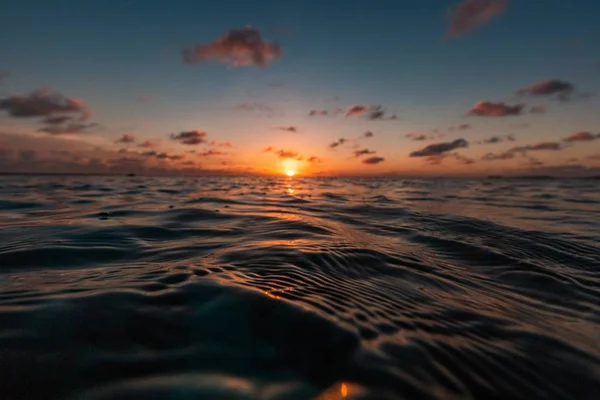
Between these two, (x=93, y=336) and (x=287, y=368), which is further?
(x=93, y=336)

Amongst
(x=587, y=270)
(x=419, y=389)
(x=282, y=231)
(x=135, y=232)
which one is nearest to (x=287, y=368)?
(x=419, y=389)

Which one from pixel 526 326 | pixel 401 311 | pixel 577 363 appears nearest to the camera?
pixel 577 363

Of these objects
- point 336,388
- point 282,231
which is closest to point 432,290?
point 336,388

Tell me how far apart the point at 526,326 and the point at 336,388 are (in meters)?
2.01

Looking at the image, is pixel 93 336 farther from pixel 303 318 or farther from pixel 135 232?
pixel 135 232

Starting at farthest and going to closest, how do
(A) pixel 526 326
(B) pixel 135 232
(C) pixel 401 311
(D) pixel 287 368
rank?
(B) pixel 135 232 < (C) pixel 401 311 < (A) pixel 526 326 < (D) pixel 287 368

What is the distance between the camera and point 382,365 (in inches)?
72.5

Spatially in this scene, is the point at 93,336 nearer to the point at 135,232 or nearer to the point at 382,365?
the point at 382,365

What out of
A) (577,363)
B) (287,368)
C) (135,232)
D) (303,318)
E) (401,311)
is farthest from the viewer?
(135,232)

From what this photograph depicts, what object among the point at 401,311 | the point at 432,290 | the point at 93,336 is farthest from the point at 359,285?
the point at 93,336

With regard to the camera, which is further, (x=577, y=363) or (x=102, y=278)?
(x=102, y=278)

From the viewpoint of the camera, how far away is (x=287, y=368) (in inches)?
70.9

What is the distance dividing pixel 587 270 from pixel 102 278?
6738mm

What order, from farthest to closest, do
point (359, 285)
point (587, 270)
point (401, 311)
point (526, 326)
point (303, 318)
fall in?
point (587, 270), point (359, 285), point (401, 311), point (526, 326), point (303, 318)
